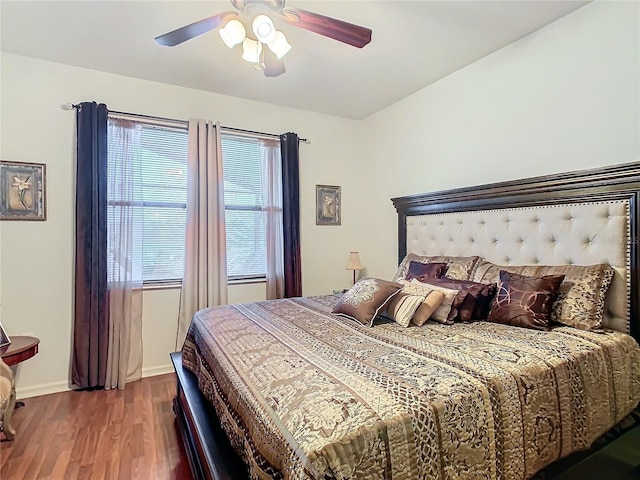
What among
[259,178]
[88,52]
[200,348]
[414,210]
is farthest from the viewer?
[259,178]

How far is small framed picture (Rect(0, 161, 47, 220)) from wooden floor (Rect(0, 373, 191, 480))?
148 cm

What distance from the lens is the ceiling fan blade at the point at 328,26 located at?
1775 mm

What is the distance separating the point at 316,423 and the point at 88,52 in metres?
3.16

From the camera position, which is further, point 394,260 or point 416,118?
point 394,260

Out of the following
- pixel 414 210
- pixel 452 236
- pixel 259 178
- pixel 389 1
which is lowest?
pixel 452 236

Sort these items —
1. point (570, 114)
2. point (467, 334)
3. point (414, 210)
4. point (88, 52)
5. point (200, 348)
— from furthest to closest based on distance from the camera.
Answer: point (414, 210), point (88, 52), point (570, 114), point (200, 348), point (467, 334)

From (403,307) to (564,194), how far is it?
131 centimetres

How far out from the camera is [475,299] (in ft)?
7.35

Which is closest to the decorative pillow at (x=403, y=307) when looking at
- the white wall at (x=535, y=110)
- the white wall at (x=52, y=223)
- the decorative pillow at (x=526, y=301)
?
the decorative pillow at (x=526, y=301)

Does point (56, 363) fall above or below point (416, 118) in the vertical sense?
below

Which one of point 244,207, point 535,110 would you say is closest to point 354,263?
point 244,207

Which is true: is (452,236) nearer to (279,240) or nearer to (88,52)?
(279,240)

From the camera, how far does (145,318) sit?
10.5 feet

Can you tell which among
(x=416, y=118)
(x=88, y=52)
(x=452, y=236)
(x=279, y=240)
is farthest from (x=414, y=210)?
(x=88, y=52)
